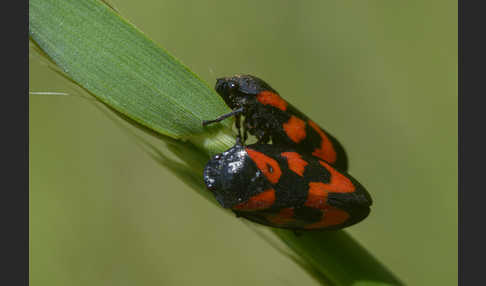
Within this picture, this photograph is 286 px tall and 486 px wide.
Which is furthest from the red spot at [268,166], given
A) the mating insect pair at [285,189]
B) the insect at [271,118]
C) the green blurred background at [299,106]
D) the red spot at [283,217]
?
the green blurred background at [299,106]

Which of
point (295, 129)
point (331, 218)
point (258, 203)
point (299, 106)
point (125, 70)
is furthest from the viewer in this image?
point (299, 106)

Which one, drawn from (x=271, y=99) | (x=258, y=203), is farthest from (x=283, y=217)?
(x=271, y=99)

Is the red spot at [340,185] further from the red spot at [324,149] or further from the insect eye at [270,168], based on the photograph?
the red spot at [324,149]

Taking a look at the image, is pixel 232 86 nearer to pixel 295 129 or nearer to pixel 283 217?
pixel 295 129

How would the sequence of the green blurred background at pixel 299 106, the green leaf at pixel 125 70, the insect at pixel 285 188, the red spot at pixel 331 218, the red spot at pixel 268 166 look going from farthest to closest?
1. the green blurred background at pixel 299 106
2. the red spot at pixel 268 166
3. the insect at pixel 285 188
4. the red spot at pixel 331 218
5. the green leaf at pixel 125 70

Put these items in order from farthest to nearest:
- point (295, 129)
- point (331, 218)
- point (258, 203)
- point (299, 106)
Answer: point (299, 106), point (295, 129), point (258, 203), point (331, 218)

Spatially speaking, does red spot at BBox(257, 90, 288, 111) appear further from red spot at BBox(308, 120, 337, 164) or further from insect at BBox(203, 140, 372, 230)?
insect at BBox(203, 140, 372, 230)
